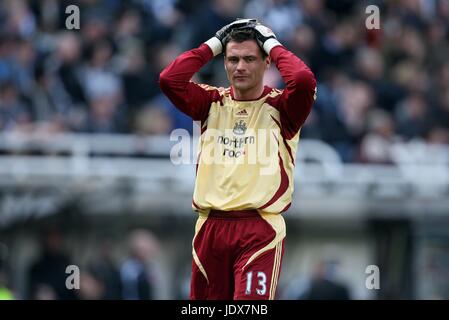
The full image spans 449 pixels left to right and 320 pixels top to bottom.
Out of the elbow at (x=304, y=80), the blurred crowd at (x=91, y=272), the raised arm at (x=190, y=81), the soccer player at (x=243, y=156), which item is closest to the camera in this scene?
the elbow at (x=304, y=80)

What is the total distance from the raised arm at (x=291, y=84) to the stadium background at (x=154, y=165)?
21.9 ft

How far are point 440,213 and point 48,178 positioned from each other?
203 inches

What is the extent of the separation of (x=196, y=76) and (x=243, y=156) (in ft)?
26.5

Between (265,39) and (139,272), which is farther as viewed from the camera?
(139,272)

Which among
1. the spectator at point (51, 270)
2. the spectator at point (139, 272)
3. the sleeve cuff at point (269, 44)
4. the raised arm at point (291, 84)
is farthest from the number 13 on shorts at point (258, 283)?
the spectator at point (51, 270)

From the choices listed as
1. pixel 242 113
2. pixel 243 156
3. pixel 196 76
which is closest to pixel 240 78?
pixel 242 113

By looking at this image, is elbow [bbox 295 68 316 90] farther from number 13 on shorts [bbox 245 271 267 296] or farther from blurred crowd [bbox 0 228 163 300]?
blurred crowd [bbox 0 228 163 300]

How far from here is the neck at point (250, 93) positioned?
10.3m

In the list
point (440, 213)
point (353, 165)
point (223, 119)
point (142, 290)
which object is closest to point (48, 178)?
point (142, 290)

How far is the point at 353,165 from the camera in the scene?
18.1 m

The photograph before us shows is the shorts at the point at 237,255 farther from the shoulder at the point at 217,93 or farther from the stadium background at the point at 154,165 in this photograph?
the stadium background at the point at 154,165

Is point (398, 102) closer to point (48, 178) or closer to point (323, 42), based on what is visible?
point (323, 42)

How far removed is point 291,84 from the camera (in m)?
10.0

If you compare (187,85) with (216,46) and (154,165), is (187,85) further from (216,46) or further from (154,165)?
(154,165)
